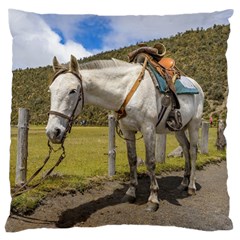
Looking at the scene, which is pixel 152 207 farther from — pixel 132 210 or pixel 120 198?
pixel 120 198

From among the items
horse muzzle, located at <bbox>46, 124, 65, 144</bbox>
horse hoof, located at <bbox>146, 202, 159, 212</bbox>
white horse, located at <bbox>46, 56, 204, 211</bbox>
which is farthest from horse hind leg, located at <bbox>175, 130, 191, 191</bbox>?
horse muzzle, located at <bbox>46, 124, 65, 144</bbox>

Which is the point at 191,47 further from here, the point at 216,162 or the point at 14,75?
the point at 14,75

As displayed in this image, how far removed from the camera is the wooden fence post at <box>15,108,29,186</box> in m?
4.72

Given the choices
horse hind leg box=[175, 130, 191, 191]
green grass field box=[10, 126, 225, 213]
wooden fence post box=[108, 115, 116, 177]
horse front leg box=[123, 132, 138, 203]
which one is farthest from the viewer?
wooden fence post box=[108, 115, 116, 177]

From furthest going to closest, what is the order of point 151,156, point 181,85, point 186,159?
point 186,159 < point 181,85 < point 151,156

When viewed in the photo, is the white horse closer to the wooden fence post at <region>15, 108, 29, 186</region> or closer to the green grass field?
the green grass field

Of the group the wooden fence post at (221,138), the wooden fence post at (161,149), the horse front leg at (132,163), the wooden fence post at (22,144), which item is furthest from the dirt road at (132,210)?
the wooden fence post at (161,149)

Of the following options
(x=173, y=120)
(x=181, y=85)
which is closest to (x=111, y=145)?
(x=173, y=120)

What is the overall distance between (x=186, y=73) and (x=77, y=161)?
2.33 meters

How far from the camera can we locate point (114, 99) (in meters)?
4.39

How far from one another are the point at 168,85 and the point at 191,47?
175 cm

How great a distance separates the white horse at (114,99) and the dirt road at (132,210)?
220 mm

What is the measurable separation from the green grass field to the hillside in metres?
0.25

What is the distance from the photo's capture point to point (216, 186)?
499cm
